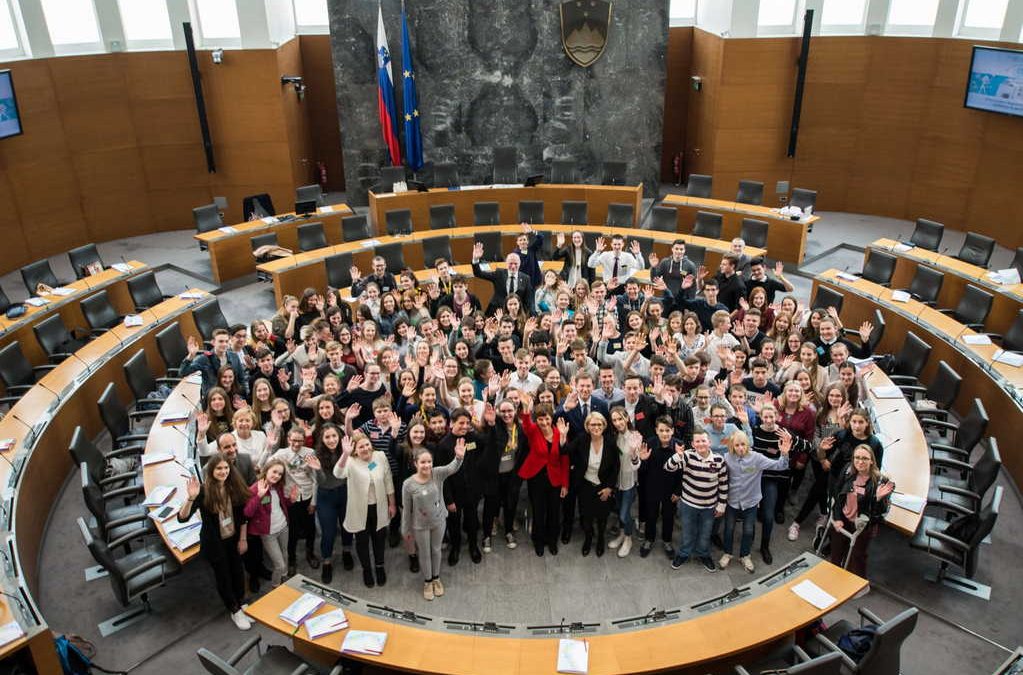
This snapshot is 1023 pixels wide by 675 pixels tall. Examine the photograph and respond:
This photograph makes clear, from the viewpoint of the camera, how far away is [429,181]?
51.8 feet

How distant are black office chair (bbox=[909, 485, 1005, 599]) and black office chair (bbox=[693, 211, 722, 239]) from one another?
7.03 meters

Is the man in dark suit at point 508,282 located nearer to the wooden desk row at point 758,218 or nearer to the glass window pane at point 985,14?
the wooden desk row at point 758,218

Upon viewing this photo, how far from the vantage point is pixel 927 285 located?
10.4 m

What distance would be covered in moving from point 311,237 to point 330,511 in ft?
24.3

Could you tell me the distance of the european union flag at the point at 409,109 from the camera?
14730 millimetres

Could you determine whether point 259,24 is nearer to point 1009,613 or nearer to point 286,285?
point 286,285

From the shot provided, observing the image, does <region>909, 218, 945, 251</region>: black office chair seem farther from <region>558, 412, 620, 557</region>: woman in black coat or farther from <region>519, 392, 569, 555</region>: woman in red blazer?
<region>519, 392, 569, 555</region>: woman in red blazer

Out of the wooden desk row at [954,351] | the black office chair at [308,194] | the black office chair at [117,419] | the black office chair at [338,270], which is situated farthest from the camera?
the black office chair at [308,194]

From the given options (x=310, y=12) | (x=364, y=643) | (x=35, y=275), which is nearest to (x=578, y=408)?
(x=364, y=643)

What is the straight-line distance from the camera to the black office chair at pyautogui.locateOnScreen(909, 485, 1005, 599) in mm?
6002

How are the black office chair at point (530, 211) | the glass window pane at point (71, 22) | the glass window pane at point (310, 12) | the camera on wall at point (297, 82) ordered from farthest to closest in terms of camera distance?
the glass window pane at point (310, 12) → the camera on wall at point (297, 82) → the glass window pane at point (71, 22) → the black office chair at point (530, 211)

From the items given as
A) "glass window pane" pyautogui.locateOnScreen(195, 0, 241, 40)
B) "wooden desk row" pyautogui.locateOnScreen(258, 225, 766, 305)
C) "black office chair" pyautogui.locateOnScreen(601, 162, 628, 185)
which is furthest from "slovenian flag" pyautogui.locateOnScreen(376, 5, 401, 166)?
"black office chair" pyautogui.locateOnScreen(601, 162, 628, 185)

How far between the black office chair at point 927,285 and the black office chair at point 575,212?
5144mm

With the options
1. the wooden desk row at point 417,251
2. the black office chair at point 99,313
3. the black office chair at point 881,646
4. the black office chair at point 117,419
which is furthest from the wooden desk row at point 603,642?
the wooden desk row at point 417,251
